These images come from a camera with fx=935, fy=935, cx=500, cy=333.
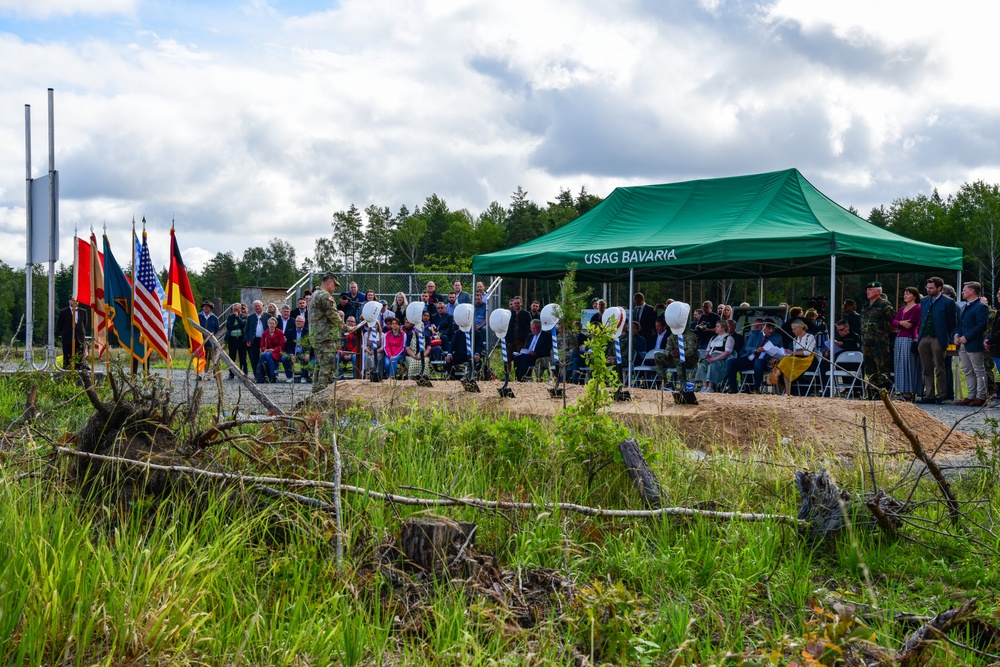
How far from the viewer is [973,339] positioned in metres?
13.1

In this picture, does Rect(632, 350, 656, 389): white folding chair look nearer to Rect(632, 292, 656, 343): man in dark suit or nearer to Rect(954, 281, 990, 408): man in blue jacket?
Rect(632, 292, 656, 343): man in dark suit

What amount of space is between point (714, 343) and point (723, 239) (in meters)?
2.70

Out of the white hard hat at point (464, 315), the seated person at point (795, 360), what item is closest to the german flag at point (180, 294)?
the white hard hat at point (464, 315)

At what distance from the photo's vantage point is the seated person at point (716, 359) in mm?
15297

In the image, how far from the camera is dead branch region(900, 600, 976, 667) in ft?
10.5

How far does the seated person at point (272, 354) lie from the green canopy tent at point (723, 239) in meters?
5.26

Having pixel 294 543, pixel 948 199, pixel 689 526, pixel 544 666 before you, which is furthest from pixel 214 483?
pixel 948 199

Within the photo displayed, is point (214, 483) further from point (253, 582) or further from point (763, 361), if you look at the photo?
point (763, 361)

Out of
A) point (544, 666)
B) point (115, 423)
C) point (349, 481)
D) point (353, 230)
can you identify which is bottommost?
point (544, 666)

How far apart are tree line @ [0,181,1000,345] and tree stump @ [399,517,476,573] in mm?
47269

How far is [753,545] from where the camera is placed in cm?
448

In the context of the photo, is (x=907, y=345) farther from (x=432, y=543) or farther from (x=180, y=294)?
(x=432, y=543)

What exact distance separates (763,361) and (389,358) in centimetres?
663

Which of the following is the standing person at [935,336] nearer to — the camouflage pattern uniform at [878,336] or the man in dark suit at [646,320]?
the camouflage pattern uniform at [878,336]
